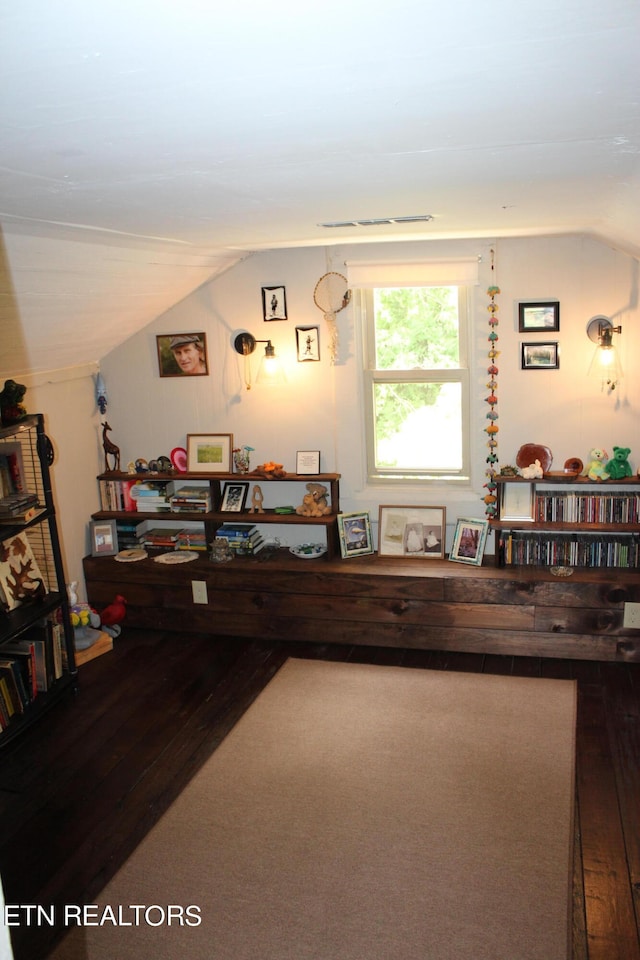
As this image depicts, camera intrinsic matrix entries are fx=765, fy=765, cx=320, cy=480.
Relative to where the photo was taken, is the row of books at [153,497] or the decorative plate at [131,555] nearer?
the decorative plate at [131,555]

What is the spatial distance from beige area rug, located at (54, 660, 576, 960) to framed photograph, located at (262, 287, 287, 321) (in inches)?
90.7

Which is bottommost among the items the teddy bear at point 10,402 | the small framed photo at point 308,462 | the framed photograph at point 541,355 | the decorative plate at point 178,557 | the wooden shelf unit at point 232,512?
the decorative plate at point 178,557

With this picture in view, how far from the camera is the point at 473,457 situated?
4.67m

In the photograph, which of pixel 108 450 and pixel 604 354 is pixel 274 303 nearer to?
pixel 108 450

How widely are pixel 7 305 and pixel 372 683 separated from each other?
2.61 metres

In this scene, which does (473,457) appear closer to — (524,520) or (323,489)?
(524,520)

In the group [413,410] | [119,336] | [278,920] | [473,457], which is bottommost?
[278,920]

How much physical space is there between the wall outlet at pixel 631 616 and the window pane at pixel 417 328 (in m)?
1.71

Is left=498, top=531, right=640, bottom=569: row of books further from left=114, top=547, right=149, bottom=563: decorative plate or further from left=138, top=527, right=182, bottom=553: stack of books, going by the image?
left=114, top=547, right=149, bottom=563: decorative plate

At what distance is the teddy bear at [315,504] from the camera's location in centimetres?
482

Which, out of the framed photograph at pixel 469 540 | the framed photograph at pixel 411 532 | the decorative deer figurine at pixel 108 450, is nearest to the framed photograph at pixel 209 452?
the decorative deer figurine at pixel 108 450

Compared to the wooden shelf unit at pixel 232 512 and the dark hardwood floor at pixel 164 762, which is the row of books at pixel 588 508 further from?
the wooden shelf unit at pixel 232 512

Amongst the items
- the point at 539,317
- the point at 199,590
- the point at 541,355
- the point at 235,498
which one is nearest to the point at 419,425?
the point at 541,355

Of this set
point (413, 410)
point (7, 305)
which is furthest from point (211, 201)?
point (413, 410)
